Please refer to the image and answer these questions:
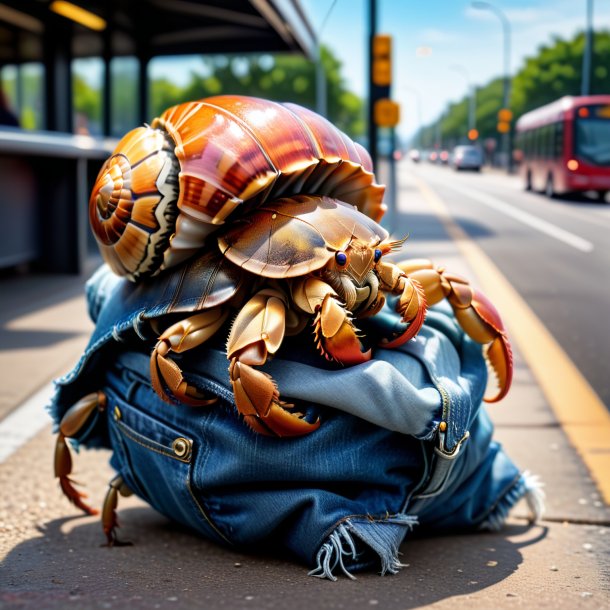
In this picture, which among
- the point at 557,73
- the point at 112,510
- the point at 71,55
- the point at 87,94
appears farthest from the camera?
the point at 557,73

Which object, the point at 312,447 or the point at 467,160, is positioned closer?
the point at 312,447

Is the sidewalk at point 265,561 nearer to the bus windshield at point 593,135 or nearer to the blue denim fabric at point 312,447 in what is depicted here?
the blue denim fabric at point 312,447

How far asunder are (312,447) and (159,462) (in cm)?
44

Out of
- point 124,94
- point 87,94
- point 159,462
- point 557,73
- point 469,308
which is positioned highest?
point 557,73

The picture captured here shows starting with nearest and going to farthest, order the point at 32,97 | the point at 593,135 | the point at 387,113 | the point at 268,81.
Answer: the point at 32,97, the point at 387,113, the point at 593,135, the point at 268,81

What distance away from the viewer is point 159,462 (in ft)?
8.29

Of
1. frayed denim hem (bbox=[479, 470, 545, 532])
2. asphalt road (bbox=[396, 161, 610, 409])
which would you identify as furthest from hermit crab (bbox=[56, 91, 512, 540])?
asphalt road (bbox=[396, 161, 610, 409])

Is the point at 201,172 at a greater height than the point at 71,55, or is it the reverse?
the point at 71,55

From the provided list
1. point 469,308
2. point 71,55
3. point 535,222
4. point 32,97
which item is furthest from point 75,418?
point 535,222

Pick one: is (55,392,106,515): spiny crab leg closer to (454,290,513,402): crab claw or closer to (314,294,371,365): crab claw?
(314,294,371,365): crab claw

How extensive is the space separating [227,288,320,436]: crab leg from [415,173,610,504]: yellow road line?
160 centimetres

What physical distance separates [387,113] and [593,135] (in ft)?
36.2

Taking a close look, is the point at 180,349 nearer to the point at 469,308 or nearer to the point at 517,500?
the point at 469,308

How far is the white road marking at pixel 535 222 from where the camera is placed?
1438 centimetres
